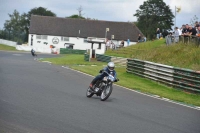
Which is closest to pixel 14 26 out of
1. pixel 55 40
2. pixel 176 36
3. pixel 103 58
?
pixel 55 40

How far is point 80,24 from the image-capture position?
10262 cm

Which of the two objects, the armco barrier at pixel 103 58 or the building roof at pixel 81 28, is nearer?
the armco barrier at pixel 103 58

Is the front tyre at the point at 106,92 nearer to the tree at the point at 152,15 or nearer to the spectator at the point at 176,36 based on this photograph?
the spectator at the point at 176,36

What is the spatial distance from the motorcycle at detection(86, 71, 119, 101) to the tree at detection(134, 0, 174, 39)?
9009 centimetres

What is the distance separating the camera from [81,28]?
102m

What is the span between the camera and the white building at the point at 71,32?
99875 millimetres

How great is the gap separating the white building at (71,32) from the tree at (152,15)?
18.5ft

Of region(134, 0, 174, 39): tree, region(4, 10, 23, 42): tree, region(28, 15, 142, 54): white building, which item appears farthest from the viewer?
region(4, 10, 23, 42): tree

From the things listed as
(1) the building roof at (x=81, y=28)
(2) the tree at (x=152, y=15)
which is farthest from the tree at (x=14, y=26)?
(2) the tree at (x=152, y=15)

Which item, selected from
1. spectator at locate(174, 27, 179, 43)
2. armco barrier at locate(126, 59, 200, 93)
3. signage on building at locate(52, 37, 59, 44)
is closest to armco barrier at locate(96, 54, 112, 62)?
spectator at locate(174, 27, 179, 43)

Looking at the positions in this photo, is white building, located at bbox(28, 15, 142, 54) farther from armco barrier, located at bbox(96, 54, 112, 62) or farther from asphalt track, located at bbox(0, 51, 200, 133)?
asphalt track, located at bbox(0, 51, 200, 133)

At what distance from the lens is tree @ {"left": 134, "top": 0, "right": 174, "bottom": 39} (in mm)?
105531

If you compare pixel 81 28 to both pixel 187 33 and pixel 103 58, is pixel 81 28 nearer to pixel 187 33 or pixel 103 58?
pixel 103 58

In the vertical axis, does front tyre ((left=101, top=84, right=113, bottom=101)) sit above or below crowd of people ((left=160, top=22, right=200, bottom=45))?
below
